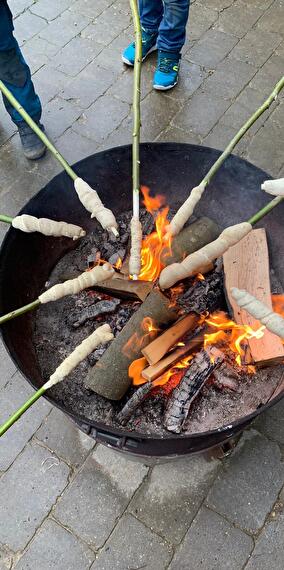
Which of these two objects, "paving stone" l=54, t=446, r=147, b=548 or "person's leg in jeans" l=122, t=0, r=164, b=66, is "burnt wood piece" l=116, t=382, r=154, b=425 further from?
"person's leg in jeans" l=122, t=0, r=164, b=66

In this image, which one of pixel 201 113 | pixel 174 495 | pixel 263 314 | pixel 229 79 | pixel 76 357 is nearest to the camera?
pixel 263 314

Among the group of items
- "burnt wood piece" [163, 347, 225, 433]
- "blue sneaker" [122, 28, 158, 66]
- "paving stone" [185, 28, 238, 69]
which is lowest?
"burnt wood piece" [163, 347, 225, 433]

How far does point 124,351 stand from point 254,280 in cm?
87

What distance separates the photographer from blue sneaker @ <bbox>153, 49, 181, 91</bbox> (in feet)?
13.8

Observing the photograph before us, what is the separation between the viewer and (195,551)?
8.21 ft

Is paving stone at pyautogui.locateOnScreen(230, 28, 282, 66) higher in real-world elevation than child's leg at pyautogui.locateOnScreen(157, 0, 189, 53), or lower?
lower

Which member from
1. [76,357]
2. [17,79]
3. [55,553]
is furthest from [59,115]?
[55,553]

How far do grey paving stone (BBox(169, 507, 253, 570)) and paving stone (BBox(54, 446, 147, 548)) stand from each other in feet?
1.26

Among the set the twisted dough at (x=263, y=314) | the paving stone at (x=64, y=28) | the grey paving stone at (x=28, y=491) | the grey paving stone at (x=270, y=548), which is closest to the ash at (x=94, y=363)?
the grey paving stone at (x=28, y=491)

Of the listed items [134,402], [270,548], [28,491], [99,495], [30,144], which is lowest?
[270,548]

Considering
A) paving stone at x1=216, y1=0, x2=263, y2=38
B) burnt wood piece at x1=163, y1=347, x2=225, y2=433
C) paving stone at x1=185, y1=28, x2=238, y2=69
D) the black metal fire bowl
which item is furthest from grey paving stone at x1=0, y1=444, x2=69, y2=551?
paving stone at x1=216, y1=0, x2=263, y2=38

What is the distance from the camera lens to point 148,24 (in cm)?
439

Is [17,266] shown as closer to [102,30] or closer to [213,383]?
[213,383]

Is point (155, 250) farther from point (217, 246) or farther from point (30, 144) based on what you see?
point (30, 144)
